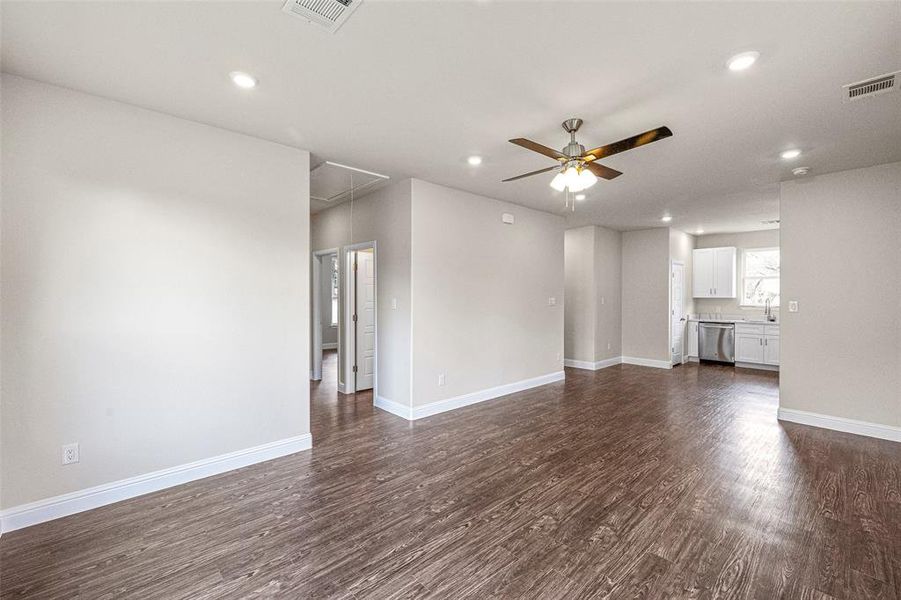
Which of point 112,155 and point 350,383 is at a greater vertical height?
point 112,155

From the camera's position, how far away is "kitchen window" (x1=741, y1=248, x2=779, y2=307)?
8.16m

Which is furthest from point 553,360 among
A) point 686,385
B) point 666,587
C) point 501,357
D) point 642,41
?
point 642,41

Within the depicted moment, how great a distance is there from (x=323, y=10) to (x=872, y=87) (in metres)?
3.45

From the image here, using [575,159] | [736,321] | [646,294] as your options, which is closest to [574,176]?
[575,159]

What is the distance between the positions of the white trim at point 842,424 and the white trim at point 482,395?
3.00 m

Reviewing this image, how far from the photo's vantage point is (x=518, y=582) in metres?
2.01

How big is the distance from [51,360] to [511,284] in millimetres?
4925

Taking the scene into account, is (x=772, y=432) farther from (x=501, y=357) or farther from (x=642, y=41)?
(x=642, y=41)

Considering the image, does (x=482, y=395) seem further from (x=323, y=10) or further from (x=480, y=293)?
(x=323, y=10)

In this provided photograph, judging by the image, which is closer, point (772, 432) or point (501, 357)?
point (772, 432)

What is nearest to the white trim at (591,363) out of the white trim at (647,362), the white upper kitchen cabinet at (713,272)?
the white trim at (647,362)

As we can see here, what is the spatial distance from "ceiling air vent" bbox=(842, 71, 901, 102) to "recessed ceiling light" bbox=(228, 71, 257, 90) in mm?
3861

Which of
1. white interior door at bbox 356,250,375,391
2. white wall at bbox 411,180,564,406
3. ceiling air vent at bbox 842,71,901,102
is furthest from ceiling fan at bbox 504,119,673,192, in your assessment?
white interior door at bbox 356,250,375,391

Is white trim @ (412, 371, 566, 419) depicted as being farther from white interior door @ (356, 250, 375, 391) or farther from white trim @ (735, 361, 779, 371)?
white trim @ (735, 361, 779, 371)
